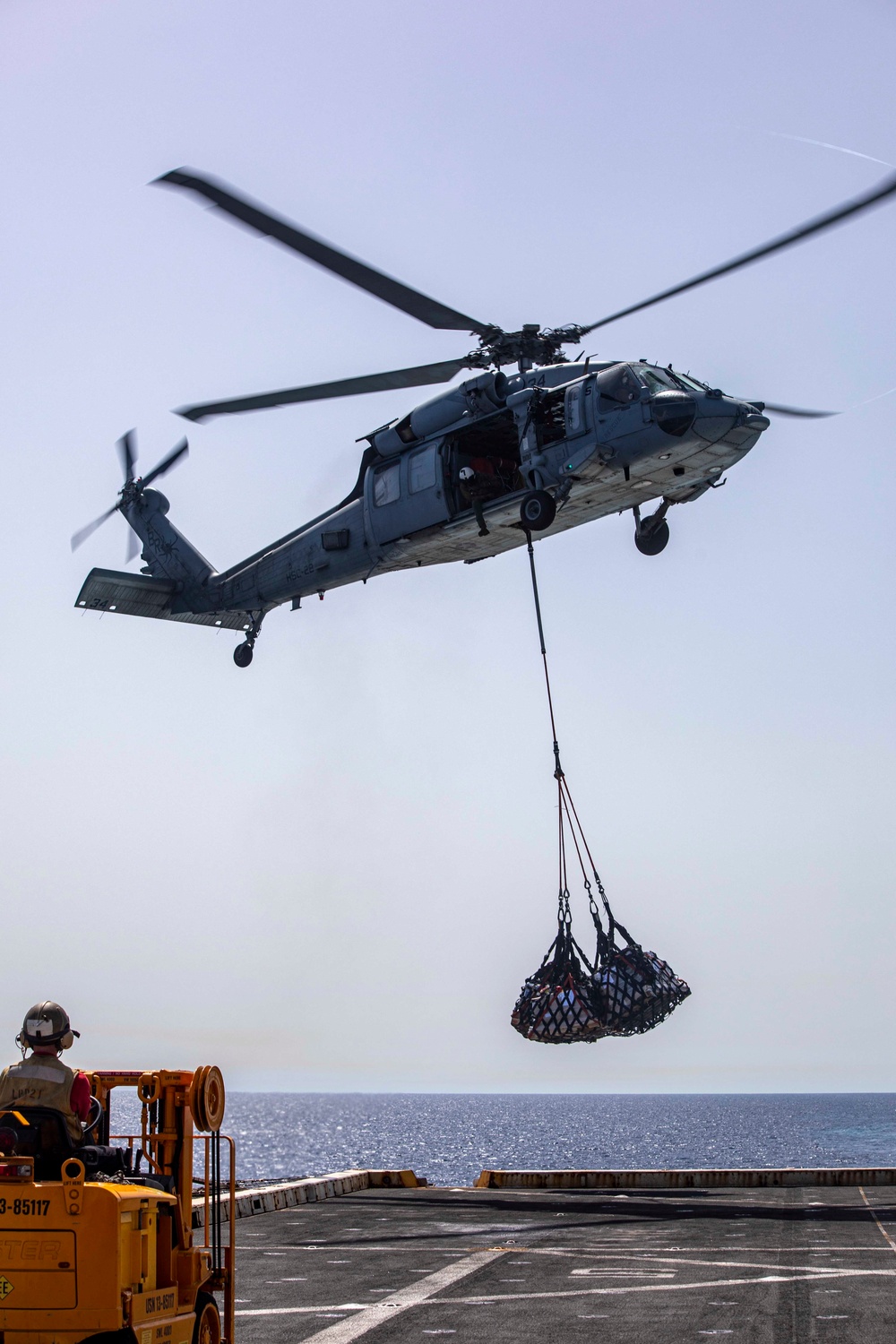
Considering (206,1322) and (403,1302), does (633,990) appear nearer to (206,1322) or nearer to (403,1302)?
(403,1302)

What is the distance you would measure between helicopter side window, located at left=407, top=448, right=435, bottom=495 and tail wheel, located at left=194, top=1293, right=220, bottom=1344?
17.3m

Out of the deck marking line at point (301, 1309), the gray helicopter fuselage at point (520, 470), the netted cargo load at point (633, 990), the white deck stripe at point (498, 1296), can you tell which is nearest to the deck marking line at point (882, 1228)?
the white deck stripe at point (498, 1296)

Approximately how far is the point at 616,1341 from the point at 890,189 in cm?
1315

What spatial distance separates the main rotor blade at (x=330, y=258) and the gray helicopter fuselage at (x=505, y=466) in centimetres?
179

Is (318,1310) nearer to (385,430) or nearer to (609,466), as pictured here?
(609,466)

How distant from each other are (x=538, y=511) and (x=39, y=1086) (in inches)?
629

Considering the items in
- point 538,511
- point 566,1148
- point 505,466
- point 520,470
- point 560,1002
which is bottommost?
point 566,1148

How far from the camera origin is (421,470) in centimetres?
2512

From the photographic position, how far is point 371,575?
2681 centimetres

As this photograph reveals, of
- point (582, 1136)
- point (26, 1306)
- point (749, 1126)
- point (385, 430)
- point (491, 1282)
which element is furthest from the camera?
point (749, 1126)

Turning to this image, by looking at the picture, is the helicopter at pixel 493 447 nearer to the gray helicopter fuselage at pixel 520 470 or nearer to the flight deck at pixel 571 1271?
the gray helicopter fuselage at pixel 520 470

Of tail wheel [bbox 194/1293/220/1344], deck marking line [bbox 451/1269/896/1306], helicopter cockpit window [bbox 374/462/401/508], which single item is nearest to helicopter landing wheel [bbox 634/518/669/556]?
helicopter cockpit window [bbox 374/462/401/508]

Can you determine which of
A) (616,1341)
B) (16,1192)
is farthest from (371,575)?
(16,1192)

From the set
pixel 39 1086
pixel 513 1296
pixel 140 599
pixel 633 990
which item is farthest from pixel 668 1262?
pixel 140 599
